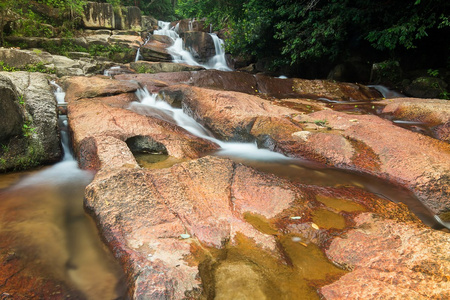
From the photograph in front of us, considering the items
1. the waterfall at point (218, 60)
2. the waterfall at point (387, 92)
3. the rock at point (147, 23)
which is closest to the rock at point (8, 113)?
the waterfall at point (387, 92)

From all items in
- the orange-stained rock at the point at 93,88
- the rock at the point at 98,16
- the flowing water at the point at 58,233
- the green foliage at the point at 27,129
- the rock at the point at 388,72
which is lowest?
the flowing water at the point at 58,233

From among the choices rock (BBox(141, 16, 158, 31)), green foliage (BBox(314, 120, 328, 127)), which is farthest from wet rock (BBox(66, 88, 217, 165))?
rock (BBox(141, 16, 158, 31))

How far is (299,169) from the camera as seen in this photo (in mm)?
4023

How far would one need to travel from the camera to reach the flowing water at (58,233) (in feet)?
6.55

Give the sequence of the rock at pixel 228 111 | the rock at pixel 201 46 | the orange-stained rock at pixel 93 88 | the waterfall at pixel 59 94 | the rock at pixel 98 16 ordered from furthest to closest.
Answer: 1. the rock at pixel 98 16
2. the rock at pixel 201 46
3. the waterfall at pixel 59 94
4. the orange-stained rock at pixel 93 88
5. the rock at pixel 228 111

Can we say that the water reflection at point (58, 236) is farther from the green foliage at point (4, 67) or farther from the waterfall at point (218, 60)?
the waterfall at point (218, 60)

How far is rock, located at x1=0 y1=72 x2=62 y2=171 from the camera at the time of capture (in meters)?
3.84

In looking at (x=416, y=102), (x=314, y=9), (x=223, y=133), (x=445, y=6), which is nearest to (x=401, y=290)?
(x=223, y=133)

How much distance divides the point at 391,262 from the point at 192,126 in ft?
15.5

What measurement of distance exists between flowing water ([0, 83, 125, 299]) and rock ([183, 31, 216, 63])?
1407 cm

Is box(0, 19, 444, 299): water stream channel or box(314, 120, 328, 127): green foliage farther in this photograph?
box(314, 120, 328, 127): green foliage

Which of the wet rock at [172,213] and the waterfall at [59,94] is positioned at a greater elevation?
the waterfall at [59,94]

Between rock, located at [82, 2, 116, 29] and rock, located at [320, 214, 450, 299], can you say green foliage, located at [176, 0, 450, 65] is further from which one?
rock, located at [82, 2, 116, 29]

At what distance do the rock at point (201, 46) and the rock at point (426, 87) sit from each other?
11.0m
